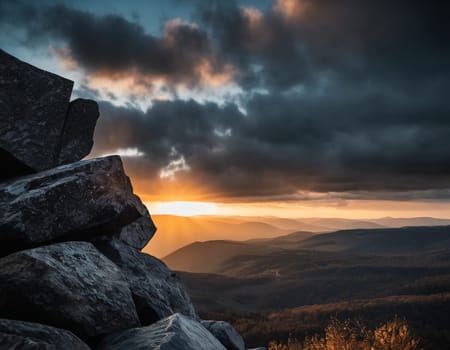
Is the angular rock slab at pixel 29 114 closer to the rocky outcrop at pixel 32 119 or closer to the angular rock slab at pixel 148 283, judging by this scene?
the rocky outcrop at pixel 32 119

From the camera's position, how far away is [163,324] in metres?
6.47

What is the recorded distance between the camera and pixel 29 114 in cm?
983

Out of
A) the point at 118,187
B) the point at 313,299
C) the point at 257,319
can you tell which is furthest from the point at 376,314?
the point at 118,187

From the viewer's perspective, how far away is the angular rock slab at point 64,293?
18.5 feet

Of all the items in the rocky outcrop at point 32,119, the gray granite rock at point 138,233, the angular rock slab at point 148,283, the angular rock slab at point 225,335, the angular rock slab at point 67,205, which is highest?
the rocky outcrop at point 32,119

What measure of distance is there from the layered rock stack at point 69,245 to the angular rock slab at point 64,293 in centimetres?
2

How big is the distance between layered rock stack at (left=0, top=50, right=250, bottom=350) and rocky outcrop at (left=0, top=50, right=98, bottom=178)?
0.09 feet

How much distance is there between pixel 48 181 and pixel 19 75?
12.3ft

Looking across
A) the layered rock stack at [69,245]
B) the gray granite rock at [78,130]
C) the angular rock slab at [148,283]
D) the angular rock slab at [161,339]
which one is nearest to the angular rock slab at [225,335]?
the layered rock stack at [69,245]

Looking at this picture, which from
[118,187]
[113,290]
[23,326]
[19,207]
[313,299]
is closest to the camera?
[23,326]

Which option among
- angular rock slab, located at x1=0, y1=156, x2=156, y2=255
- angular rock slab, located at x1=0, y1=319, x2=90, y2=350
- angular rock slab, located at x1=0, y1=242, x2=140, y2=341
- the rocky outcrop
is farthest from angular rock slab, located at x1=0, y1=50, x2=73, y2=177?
angular rock slab, located at x1=0, y1=319, x2=90, y2=350

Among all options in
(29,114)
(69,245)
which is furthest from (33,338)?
(29,114)

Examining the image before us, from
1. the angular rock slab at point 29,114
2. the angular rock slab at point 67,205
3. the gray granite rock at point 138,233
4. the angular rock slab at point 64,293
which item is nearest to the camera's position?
the angular rock slab at point 64,293

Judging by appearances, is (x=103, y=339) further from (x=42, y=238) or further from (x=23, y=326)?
(x=42, y=238)
